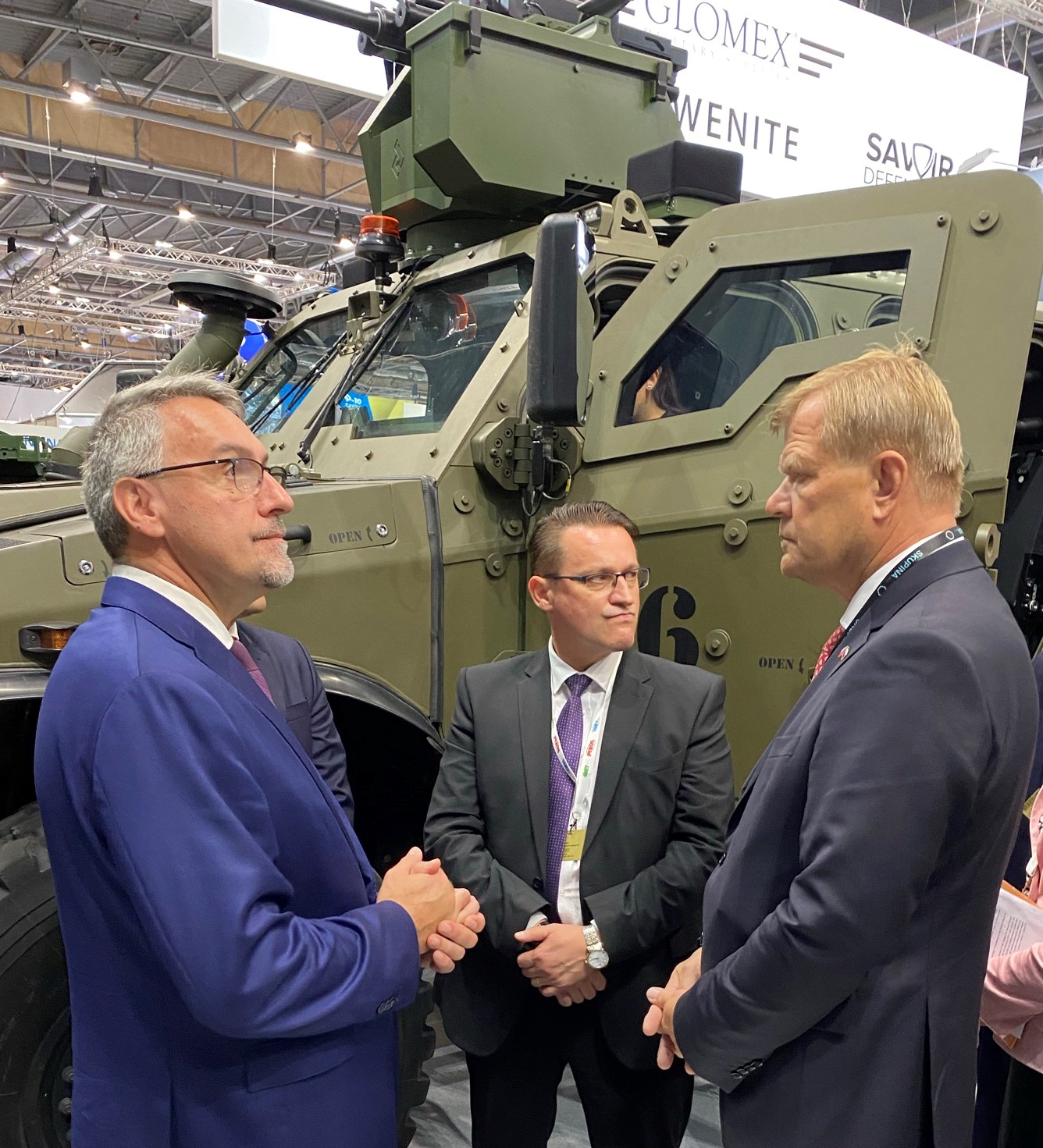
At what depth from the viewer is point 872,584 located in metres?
1.55

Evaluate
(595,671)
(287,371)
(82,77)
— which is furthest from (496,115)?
(82,77)

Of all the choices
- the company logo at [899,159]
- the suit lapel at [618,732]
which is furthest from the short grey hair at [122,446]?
the company logo at [899,159]

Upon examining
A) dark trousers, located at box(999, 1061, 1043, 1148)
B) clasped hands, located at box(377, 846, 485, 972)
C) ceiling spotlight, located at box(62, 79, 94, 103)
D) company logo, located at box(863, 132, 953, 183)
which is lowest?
dark trousers, located at box(999, 1061, 1043, 1148)

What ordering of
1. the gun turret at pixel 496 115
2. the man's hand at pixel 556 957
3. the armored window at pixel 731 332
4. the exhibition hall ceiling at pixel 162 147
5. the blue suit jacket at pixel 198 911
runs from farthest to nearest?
the exhibition hall ceiling at pixel 162 147 < the gun turret at pixel 496 115 < the armored window at pixel 731 332 < the man's hand at pixel 556 957 < the blue suit jacket at pixel 198 911

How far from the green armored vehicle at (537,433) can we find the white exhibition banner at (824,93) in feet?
9.19

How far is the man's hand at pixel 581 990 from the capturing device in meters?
2.14

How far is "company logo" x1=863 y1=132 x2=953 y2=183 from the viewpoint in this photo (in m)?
7.36

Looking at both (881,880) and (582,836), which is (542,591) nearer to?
(582,836)

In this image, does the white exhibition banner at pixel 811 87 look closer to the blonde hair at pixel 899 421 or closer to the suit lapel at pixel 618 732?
the suit lapel at pixel 618 732

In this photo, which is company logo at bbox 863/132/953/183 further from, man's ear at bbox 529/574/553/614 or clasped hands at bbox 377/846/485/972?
clasped hands at bbox 377/846/485/972

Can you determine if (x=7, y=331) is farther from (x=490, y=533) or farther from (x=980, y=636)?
(x=980, y=636)

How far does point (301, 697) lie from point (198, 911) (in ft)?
3.33

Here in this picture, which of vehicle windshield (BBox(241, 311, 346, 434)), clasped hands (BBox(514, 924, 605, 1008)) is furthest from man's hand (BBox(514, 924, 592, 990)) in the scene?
vehicle windshield (BBox(241, 311, 346, 434))

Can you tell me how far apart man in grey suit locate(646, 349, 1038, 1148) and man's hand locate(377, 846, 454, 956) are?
15.6 inches
